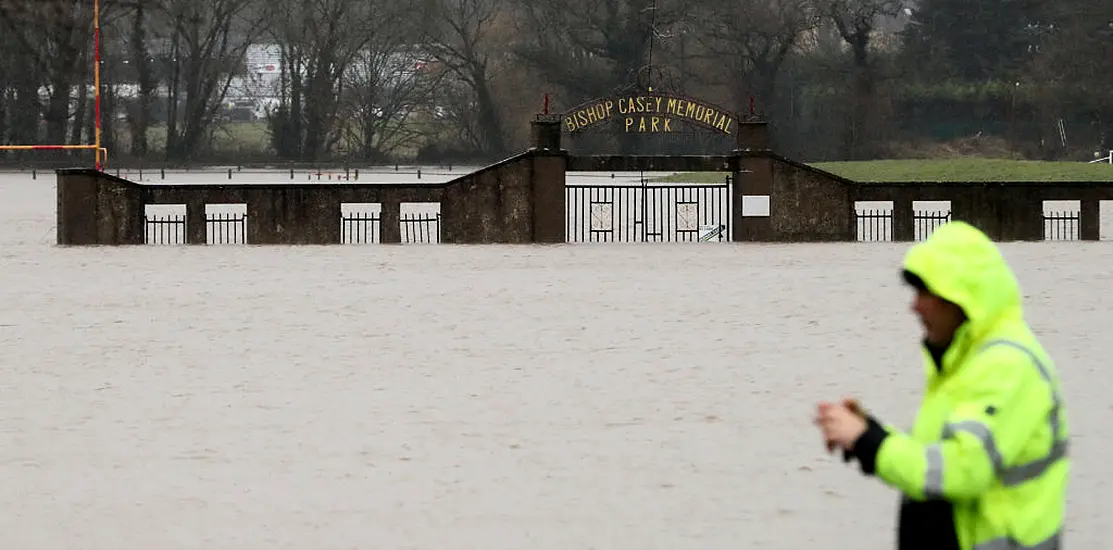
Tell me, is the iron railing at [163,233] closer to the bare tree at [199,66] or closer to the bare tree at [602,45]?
the bare tree at [602,45]

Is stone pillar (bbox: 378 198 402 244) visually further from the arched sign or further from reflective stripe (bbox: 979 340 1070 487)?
reflective stripe (bbox: 979 340 1070 487)

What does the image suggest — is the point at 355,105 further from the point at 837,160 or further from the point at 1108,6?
the point at 1108,6

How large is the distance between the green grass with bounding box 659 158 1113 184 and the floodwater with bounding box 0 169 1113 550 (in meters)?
37.0

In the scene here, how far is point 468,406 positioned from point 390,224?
23.1 meters

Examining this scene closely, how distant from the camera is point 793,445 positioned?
11578 millimetres

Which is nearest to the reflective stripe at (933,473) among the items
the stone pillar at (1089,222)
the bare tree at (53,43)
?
the stone pillar at (1089,222)

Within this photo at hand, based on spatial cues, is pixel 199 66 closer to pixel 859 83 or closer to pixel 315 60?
pixel 315 60

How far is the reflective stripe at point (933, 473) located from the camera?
176 inches

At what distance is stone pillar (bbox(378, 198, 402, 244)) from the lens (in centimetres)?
3631

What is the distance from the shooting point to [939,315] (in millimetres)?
4641

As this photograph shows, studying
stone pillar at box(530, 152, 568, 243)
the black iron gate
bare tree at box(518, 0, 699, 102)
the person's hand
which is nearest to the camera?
the person's hand

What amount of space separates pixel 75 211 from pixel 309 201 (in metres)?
4.06

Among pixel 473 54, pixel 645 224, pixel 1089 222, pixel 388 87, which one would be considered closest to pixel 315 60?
pixel 388 87

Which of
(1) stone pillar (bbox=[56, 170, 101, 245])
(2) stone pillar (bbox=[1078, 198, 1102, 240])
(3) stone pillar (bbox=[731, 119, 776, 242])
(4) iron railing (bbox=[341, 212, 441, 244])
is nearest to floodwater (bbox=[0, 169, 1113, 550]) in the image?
(1) stone pillar (bbox=[56, 170, 101, 245])
